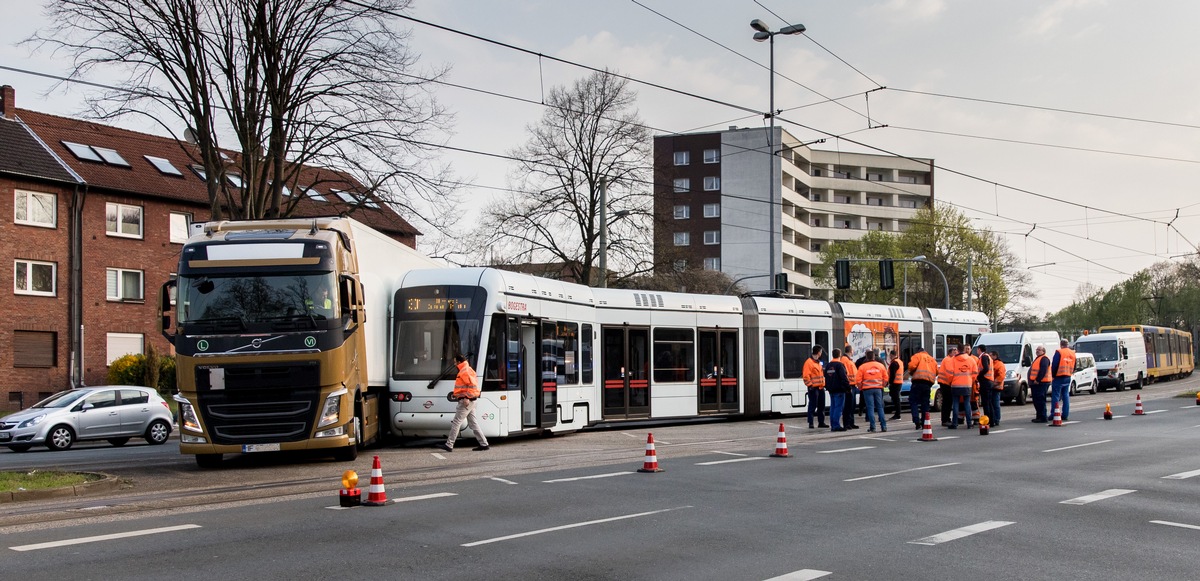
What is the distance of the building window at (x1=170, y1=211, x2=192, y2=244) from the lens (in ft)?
142

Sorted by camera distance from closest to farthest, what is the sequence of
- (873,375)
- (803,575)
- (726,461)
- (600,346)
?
1. (803,575)
2. (726,461)
3. (873,375)
4. (600,346)

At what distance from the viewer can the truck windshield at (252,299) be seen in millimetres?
14812

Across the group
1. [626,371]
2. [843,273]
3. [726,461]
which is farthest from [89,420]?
[843,273]

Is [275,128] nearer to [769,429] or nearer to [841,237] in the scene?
[769,429]

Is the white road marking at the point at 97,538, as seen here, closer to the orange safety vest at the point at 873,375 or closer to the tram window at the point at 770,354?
the orange safety vest at the point at 873,375

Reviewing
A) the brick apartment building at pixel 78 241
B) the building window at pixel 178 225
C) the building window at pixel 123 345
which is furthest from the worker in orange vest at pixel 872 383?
the building window at pixel 178 225

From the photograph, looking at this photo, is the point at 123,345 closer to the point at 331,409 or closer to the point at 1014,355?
the point at 331,409

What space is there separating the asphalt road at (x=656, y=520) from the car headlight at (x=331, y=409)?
0.69 m

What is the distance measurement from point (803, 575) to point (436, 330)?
11676 mm

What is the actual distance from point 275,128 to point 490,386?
42.9ft

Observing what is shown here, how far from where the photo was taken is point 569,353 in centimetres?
2119

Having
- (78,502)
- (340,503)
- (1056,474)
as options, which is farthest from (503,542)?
(1056,474)

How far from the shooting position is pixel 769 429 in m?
23.3

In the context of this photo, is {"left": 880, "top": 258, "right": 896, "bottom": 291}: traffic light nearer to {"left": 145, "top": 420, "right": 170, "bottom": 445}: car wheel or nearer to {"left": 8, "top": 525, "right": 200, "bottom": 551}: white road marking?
{"left": 145, "top": 420, "right": 170, "bottom": 445}: car wheel
